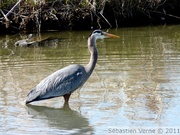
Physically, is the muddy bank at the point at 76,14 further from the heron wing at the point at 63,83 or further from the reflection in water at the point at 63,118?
the reflection in water at the point at 63,118

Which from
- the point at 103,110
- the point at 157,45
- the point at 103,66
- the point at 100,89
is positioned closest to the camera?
the point at 103,110

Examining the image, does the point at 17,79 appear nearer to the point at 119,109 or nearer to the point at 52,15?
the point at 119,109

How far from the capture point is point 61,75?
959 cm

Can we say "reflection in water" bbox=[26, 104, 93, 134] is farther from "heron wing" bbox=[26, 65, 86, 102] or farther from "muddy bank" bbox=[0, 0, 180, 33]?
"muddy bank" bbox=[0, 0, 180, 33]

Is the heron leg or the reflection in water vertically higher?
the heron leg

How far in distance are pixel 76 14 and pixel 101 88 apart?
929cm

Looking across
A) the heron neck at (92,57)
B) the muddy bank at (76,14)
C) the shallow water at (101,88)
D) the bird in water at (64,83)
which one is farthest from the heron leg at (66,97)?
the muddy bank at (76,14)

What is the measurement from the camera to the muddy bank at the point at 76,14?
18.7 m

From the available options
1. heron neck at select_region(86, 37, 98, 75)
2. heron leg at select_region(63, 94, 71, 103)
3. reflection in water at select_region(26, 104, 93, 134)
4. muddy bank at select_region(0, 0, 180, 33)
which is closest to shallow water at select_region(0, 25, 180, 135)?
reflection in water at select_region(26, 104, 93, 134)

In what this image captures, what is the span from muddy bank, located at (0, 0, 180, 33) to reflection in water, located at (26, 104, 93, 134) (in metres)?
9.48

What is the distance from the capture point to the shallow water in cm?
807

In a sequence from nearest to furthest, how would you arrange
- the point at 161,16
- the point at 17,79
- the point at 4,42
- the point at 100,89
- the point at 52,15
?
the point at 100,89 < the point at 17,79 < the point at 4,42 < the point at 52,15 < the point at 161,16

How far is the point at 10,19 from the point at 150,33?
508 centimetres

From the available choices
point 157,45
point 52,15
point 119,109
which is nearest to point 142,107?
point 119,109
